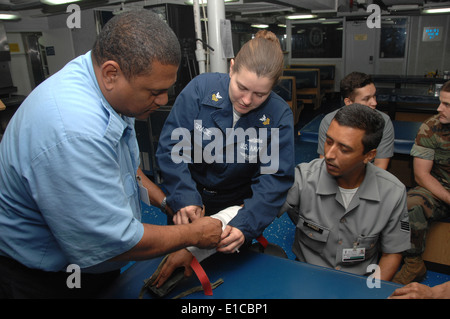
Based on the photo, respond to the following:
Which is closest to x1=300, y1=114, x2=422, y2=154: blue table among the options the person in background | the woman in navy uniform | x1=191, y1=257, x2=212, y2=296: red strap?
the person in background

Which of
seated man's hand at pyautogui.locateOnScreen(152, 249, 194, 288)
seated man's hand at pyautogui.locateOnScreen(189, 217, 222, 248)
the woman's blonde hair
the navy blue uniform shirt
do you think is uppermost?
the woman's blonde hair

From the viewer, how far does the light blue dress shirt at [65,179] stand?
2.58ft

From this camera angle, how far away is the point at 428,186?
245 centimetres

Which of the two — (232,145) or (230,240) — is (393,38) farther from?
(230,240)

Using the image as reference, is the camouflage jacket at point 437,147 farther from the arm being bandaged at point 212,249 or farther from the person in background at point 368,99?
the arm being bandaged at point 212,249

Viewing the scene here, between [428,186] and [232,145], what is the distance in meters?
1.78

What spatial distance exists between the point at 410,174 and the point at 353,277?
10.1 feet

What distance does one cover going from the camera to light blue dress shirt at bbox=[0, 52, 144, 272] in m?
0.79

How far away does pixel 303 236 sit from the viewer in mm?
1709

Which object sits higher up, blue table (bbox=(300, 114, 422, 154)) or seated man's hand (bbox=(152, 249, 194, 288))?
seated man's hand (bbox=(152, 249, 194, 288))

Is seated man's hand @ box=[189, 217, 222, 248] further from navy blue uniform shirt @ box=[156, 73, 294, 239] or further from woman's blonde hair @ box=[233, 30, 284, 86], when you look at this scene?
woman's blonde hair @ box=[233, 30, 284, 86]

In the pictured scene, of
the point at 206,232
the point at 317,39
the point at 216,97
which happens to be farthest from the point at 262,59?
the point at 317,39

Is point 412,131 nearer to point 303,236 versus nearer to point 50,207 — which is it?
point 303,236

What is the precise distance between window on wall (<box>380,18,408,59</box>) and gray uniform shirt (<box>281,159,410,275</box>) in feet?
29.5
